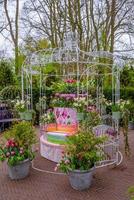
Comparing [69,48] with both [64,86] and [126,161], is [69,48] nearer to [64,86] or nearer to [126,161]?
[64,86]

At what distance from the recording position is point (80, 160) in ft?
14.0

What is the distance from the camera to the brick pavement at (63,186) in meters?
4.09

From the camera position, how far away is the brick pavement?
4.09m

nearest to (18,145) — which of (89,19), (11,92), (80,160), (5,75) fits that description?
(80,160)

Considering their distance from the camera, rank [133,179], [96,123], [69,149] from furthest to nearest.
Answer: [96,123] < [133,179] < [69,149]

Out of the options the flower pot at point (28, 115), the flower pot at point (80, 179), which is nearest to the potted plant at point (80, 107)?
the flower pot at point (28, 115)

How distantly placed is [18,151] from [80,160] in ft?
3.83

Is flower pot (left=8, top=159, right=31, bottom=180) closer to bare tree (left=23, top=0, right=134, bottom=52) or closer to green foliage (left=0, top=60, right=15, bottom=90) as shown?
green foliage (left=0, top=60, right=15, bottom=90)

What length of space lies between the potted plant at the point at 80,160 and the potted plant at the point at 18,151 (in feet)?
2.65

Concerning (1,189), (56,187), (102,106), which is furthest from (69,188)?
(102,106)

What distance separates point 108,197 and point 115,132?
171cm

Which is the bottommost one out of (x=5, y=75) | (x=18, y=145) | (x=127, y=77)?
(x=18, y=145)

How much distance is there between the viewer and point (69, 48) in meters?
6.26

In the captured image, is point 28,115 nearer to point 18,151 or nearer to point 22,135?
point 22,135
